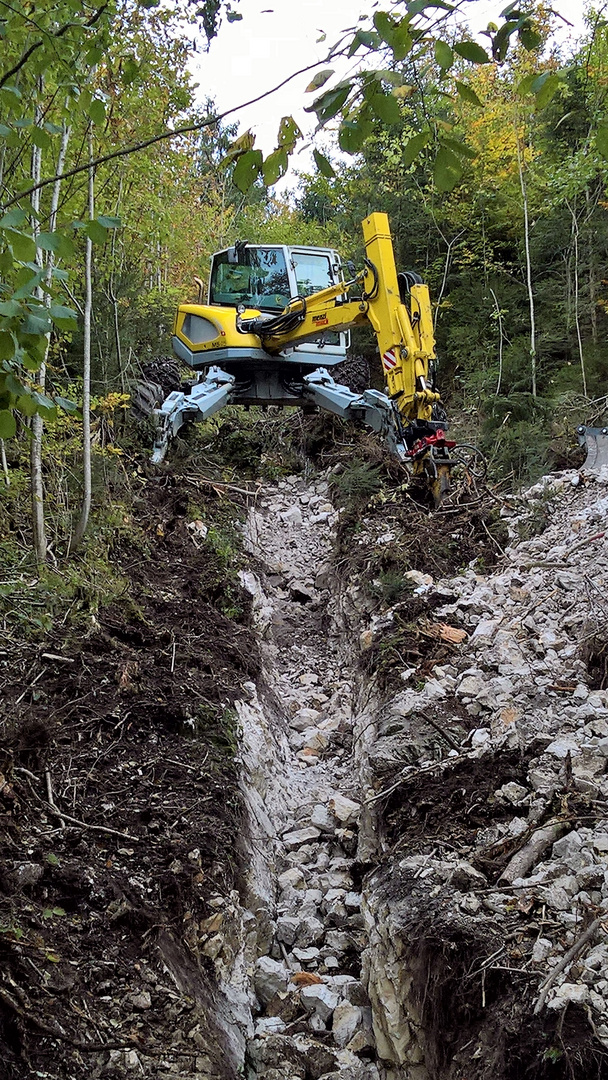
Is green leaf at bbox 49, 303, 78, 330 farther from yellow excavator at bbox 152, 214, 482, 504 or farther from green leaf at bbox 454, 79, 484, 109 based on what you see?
yellow excavator at bbox 152, 214, 482, 504

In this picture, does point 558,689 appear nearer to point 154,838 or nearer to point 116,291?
point 154,838

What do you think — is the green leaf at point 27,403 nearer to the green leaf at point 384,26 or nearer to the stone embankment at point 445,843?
the green leaf at point 384,26

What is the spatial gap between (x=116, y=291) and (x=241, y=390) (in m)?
2.04

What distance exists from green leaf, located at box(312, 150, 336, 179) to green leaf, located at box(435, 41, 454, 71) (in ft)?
0.85

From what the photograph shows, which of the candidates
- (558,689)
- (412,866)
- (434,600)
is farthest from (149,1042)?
(434,600)

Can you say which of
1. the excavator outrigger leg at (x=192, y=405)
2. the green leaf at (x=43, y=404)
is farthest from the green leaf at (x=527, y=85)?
the excavator outrigger leg at (x=192, y=405)

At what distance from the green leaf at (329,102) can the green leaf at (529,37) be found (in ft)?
1.17

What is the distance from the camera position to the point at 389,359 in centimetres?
824

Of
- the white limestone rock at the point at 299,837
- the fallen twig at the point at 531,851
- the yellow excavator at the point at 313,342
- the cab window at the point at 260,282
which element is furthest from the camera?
the cab window at the point at 260,282

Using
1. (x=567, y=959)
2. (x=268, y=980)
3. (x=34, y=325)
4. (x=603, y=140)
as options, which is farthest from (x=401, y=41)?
(x=268, y=980)

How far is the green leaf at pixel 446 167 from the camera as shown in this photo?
165cm

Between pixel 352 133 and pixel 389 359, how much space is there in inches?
263

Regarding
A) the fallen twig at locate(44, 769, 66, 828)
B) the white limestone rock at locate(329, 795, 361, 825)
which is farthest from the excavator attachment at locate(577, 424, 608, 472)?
the fallen twig at locate(44, 769, 66, 828)

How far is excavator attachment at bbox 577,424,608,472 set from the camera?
25.5 ft
